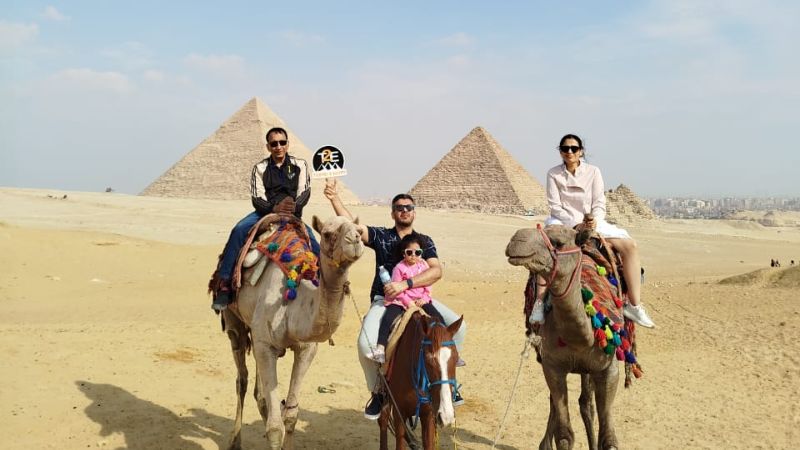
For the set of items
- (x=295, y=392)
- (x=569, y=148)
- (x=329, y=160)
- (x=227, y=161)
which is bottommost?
(x=295, y=392)

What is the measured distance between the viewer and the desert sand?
5863 mm

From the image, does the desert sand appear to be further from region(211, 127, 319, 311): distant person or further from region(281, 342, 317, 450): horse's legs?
region(211, 127, 319, 311): distant person

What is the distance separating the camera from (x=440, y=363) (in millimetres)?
3529

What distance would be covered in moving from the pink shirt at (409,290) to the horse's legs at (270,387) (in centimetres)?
100

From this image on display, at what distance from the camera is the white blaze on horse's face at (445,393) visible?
343 cm

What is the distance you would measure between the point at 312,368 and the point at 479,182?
81.8 metres

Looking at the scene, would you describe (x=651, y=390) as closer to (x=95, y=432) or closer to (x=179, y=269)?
(x=95, y=432)

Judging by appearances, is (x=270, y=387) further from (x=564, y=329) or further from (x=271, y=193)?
(x=564, y=329)

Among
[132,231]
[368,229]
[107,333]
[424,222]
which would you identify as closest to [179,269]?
[107,333]

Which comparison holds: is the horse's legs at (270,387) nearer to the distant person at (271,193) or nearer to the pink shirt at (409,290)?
the distant person at (271,193)

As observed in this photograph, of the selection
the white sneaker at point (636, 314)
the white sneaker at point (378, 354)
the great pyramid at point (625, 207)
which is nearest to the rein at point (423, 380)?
the white sneaker at point (378, 354)

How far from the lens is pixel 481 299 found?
44.4ft

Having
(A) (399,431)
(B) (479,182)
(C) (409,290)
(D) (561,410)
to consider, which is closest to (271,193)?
(C) (409,290)

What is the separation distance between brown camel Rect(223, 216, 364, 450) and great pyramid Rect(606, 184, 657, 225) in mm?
59282
